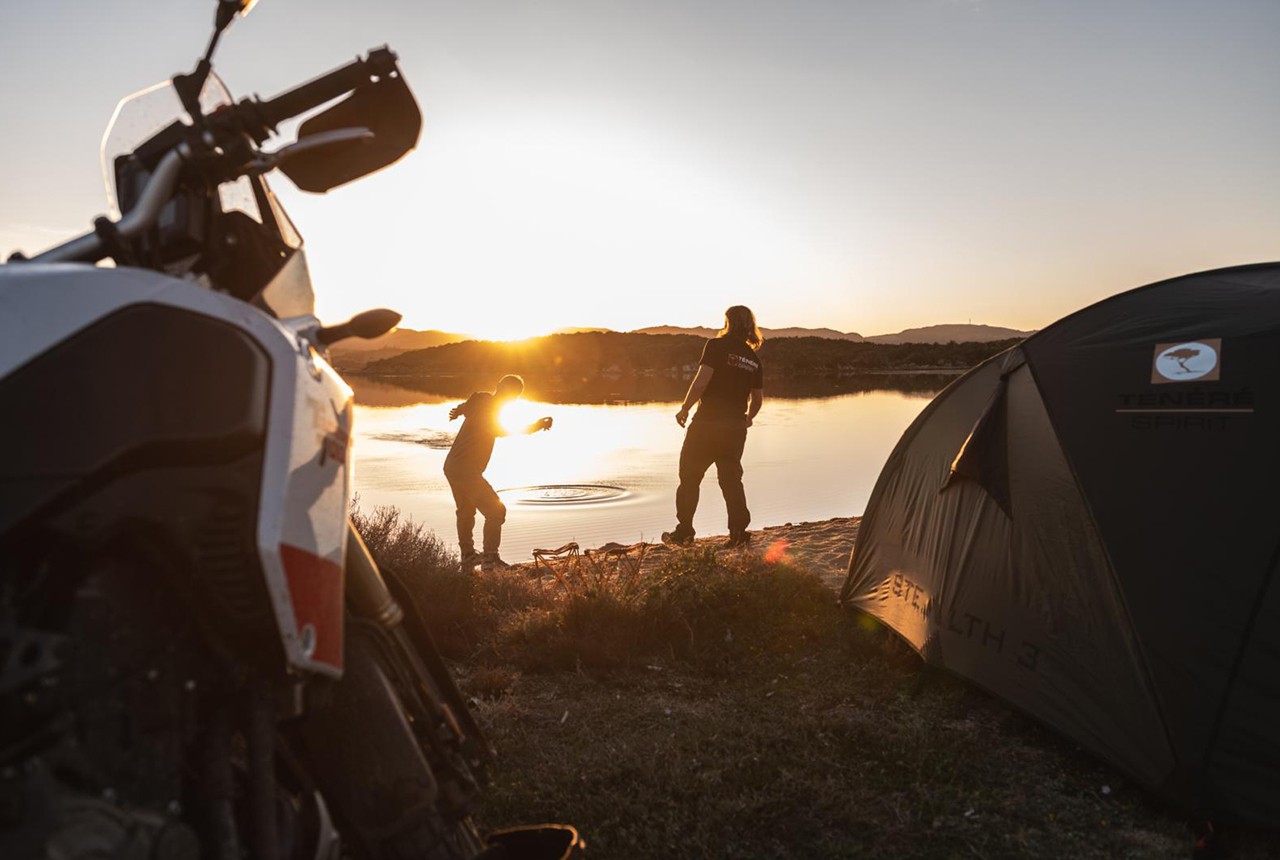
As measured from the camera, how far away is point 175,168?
175 cm

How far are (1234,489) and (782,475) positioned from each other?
12900 millimetres

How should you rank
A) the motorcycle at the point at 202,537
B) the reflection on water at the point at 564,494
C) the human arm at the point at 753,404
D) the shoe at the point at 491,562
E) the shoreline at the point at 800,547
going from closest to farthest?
the motorcycle at the point at 202,537 → the shoreline at the point at 800,547 → the shoe at the point at 491,562 → the human arm at the point at 753,404 → the reflection on water at the point at 564,494

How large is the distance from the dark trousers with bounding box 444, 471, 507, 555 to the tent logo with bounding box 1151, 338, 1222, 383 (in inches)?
232

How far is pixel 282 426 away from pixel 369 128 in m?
0.81

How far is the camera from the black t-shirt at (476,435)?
27.6 feet

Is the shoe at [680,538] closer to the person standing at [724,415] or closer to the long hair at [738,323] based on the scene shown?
the person standing at [724,415]

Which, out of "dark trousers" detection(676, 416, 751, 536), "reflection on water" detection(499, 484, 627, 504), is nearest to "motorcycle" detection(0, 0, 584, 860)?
"dark trousers" detection(676, 416, 751, 536)

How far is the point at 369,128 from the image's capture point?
6.56 ft

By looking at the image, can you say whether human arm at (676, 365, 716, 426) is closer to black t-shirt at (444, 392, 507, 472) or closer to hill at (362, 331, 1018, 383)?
black t-shirt at (444, 392, 507, 472)

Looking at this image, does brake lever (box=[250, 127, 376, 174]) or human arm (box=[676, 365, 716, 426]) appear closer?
brake lever (box=[250, 127, 376, 174])

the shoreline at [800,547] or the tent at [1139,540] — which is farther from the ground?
the tent at [1139,540]

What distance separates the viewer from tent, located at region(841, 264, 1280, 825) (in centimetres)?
328

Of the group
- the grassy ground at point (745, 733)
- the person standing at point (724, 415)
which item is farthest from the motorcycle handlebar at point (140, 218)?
the person standing at point (724, 415)

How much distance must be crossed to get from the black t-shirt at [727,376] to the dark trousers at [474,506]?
2181 millimetres
